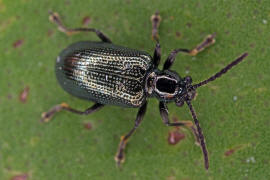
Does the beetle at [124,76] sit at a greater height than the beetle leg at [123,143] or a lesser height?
greater

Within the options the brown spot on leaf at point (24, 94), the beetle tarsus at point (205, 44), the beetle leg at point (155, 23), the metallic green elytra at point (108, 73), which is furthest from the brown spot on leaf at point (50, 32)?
the beetle tarsus at point (205, 44)

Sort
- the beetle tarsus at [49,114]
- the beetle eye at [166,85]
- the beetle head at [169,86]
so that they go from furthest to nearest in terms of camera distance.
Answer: the beetle tarsus at [49,114] → the beetle eye at [166,85] → the beetle head at [169,86]

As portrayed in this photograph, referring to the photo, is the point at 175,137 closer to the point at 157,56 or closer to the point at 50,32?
the point at 157,56

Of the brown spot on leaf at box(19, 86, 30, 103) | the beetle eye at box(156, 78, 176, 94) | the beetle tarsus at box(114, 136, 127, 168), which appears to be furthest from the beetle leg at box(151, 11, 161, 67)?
the brown spot on leaf at box(19, 86, 30, 103)

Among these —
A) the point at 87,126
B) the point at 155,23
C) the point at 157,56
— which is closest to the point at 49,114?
the point at 87,126

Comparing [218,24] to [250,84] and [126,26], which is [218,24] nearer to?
[250,84]

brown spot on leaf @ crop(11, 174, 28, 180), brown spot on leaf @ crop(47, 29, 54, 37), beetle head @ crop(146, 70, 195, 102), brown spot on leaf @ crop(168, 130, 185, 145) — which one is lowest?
brown spot on leaf @ crop(11, 174, 28, 180)

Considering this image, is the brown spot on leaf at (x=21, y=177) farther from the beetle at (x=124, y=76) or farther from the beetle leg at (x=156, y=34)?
the beetle leg at (x=156, y=34)

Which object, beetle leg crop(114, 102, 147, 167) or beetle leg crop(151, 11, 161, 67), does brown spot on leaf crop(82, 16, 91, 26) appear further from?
beetle leg crop(114, 102, 147, 167)
